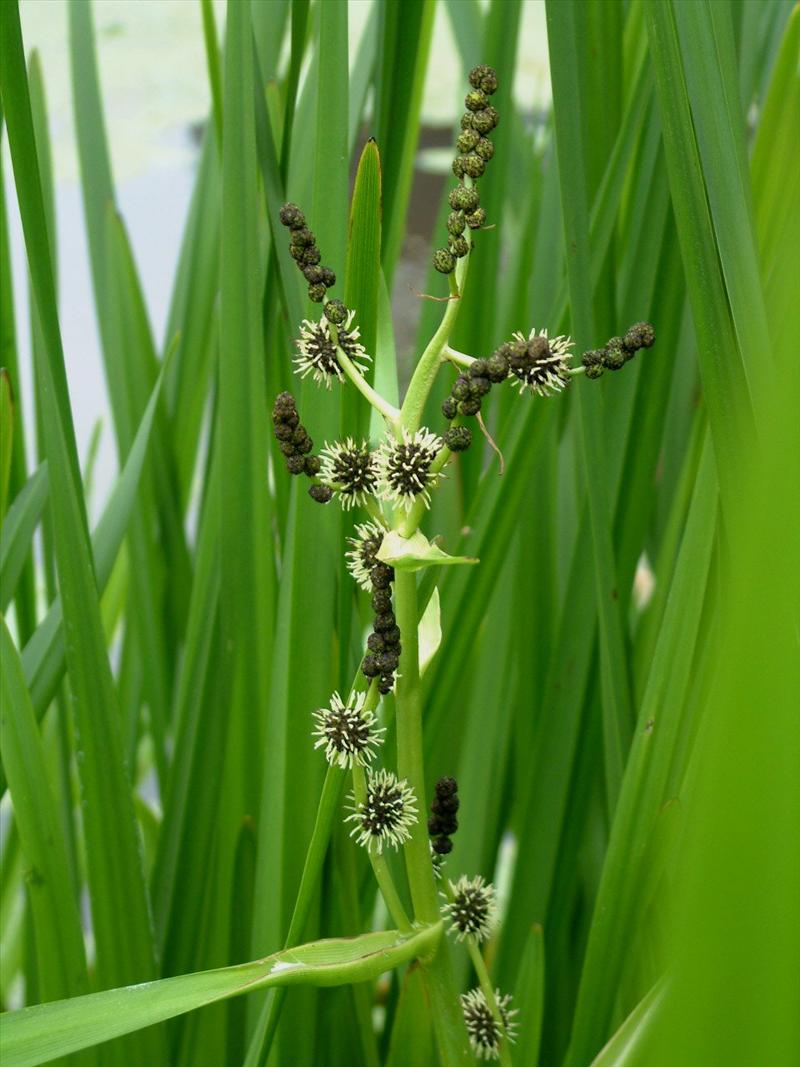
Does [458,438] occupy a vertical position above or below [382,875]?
above

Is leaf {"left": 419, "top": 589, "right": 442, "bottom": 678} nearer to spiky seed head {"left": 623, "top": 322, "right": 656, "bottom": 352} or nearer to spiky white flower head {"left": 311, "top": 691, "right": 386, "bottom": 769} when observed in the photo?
spiky white flower head {"left": 311, "top": 691, "right": 386, "bottom": 769}


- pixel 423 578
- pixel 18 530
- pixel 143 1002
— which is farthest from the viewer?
pixel 18 530

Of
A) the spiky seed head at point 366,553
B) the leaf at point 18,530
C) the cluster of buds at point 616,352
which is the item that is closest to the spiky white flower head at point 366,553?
the spiky seed head at point 366,553

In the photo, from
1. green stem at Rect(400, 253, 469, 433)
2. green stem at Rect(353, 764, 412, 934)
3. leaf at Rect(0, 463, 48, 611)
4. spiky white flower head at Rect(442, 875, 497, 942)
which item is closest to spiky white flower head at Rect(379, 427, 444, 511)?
green stem at Rect(400, 253, 469, 433)

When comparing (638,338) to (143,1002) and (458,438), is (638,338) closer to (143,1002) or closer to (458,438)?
(458,438)

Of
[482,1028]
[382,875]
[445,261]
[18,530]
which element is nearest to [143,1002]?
[382,875]

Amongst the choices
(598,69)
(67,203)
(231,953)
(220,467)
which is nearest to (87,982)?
(231,953)
